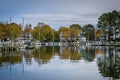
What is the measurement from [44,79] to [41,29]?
139 metres

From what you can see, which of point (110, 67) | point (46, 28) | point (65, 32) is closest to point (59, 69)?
point (110, 67)

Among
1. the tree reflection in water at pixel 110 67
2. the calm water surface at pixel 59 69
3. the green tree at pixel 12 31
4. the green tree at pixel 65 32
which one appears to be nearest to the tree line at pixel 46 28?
the green tree at pixel 12 31

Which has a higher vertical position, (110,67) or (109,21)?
(109,21)

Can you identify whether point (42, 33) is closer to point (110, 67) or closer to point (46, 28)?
point (46, 28)

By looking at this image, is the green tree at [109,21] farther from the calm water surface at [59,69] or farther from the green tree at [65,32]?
the calm water surface at [59,69]

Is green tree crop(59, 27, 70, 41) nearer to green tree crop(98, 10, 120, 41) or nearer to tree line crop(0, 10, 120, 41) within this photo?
tree line crop(0, 10, 120, 41)

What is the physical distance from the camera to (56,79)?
25109 mm

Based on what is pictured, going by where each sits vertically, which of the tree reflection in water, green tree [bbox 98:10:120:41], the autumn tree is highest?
green tree [bbox 98:10:120:41]

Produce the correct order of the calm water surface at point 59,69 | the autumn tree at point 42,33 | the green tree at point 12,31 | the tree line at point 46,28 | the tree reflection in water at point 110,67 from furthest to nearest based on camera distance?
the autumn tree at point 42,33
the tree line at point 46,28
the green tree at point 12,31
the tree reflection in water at point 110,67
the calm water surface at point 59,69

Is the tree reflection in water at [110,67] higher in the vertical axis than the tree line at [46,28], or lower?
lower

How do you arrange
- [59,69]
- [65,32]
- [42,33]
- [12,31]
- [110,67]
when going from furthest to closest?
[65,32]
[42,33]
[12,31]
[110,67]
[59,69]

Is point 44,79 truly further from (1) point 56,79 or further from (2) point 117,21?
(2) point 117,21

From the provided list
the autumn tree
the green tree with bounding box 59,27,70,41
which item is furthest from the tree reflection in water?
the green tree with bounding box 59,27,70,41

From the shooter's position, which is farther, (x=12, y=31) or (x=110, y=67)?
(x=12, y=31)
